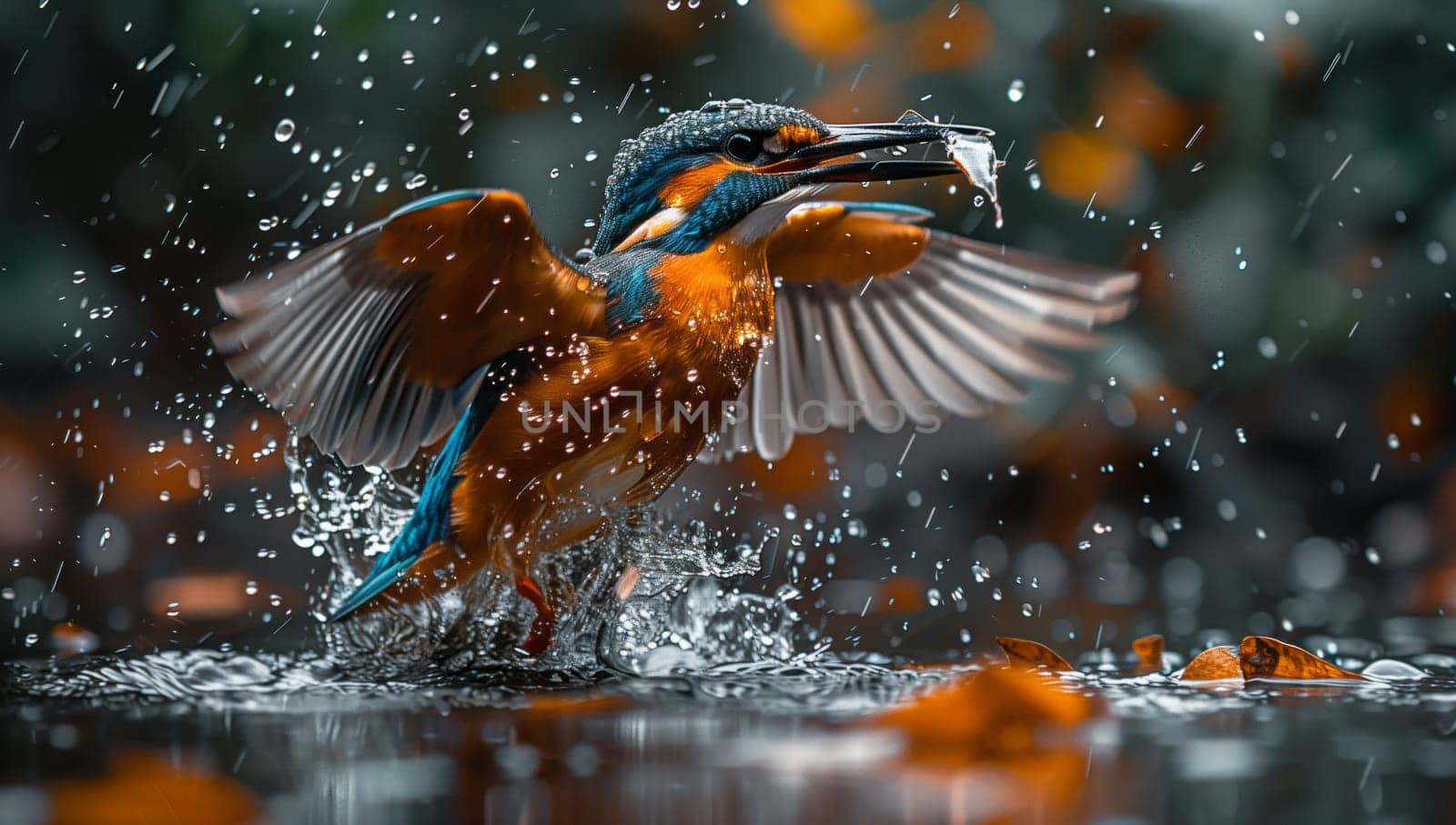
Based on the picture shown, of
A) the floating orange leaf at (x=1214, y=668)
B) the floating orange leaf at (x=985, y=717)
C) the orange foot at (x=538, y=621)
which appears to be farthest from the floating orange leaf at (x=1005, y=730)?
the orange foot at (x=538, y=621)

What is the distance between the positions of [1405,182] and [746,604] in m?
2.21

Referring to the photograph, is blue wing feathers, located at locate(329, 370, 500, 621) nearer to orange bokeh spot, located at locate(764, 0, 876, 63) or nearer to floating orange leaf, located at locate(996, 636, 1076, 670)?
floating orange leaf, located at locate(996, 636, 1076, 670)

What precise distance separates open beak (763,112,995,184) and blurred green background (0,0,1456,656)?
125 cm

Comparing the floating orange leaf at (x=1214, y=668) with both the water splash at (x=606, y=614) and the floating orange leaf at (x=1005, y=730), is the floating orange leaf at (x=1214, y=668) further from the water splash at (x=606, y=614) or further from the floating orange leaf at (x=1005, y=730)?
the water splash at (x=606, y=614)

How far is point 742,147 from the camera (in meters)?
2.78

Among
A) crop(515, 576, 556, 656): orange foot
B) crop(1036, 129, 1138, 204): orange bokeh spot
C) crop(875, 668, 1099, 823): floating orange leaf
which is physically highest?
crop(1036, 129, 1138, 204): orange bokeh spot

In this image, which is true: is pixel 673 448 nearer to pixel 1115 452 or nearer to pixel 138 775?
pixel 138 775

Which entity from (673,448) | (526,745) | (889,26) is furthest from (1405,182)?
(526,745)

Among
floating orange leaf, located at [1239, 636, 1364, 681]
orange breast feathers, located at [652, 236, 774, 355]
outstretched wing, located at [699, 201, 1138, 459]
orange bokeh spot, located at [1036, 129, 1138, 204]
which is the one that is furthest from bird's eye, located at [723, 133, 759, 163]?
orange bokeh spot, located at [1036, 129, 1138, 204]

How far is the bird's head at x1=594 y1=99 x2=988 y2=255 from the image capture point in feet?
8.85

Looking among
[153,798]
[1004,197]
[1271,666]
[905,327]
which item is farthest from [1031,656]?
[1004,197]

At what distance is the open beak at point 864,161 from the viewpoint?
2.71 m

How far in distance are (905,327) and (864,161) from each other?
2.60 feet

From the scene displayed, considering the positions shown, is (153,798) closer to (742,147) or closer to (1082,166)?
(742,147)
